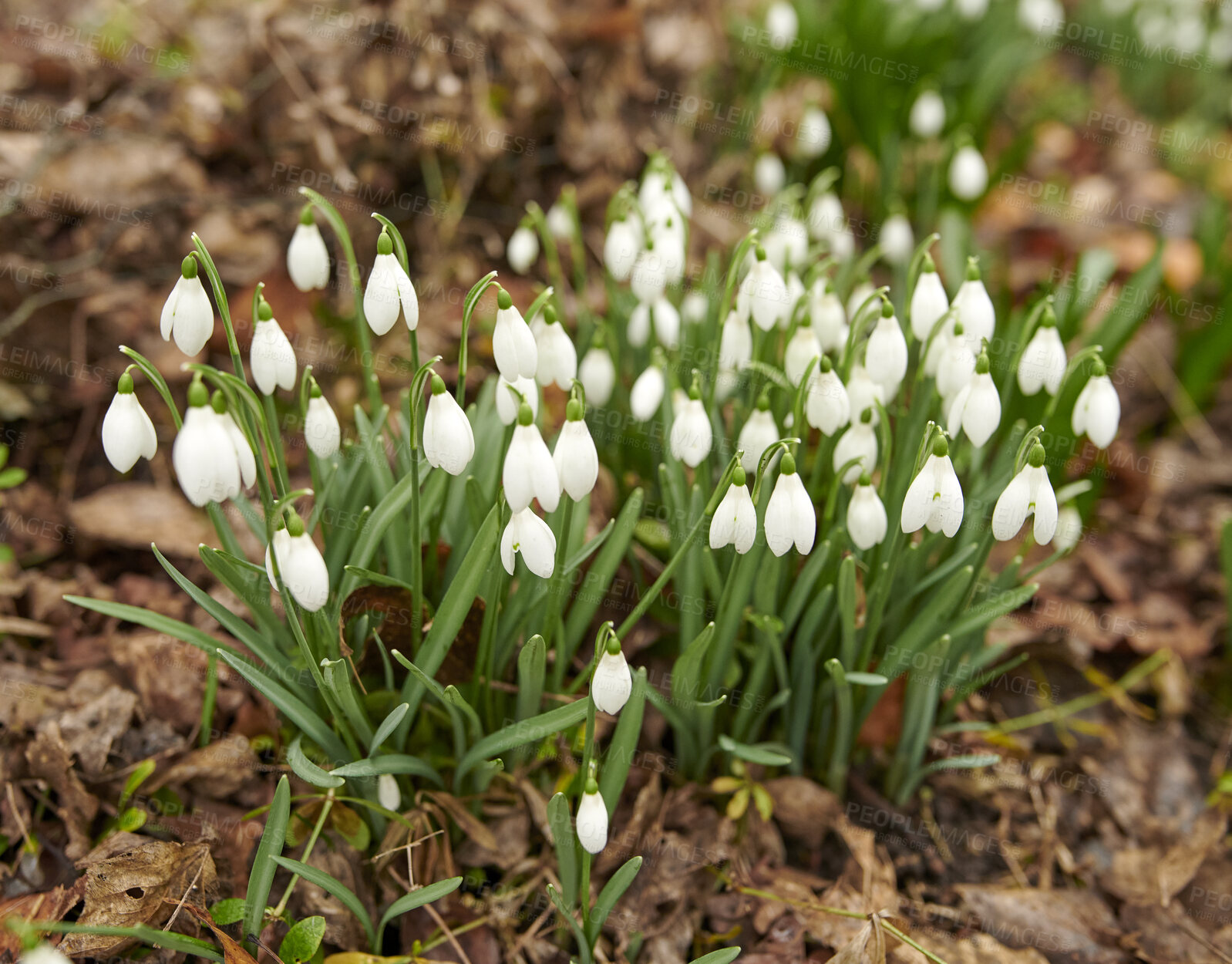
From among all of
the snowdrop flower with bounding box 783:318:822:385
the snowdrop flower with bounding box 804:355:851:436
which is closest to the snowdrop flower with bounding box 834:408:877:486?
the snowdrop flower with bounding box 804:355:851:436

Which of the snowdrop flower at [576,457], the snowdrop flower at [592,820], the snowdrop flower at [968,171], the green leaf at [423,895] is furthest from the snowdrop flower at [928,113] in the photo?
the green leaf at [423,895]

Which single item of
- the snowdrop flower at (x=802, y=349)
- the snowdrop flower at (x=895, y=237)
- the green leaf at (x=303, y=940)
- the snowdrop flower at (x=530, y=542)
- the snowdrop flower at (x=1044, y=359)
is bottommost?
the green leaf at (x=303, y=940)

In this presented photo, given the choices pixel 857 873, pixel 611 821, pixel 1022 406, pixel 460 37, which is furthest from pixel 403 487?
pixel 460 37

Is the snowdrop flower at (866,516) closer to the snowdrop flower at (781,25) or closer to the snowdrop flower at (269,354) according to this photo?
the snowdrop flower at (269,354)

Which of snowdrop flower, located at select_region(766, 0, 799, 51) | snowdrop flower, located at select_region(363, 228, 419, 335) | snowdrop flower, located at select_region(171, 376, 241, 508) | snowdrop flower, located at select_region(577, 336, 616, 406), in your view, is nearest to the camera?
snowdrop flower, located at select_region(171, 376, 241, 508)

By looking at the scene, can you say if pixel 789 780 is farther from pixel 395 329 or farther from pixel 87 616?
pixel 395 329

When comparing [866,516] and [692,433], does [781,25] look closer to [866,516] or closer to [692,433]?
[692,433]

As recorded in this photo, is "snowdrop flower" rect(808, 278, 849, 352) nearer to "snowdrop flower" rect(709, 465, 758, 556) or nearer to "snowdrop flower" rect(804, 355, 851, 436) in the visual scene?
"snowdrop flower" rect(804, 355, 851, 436)
